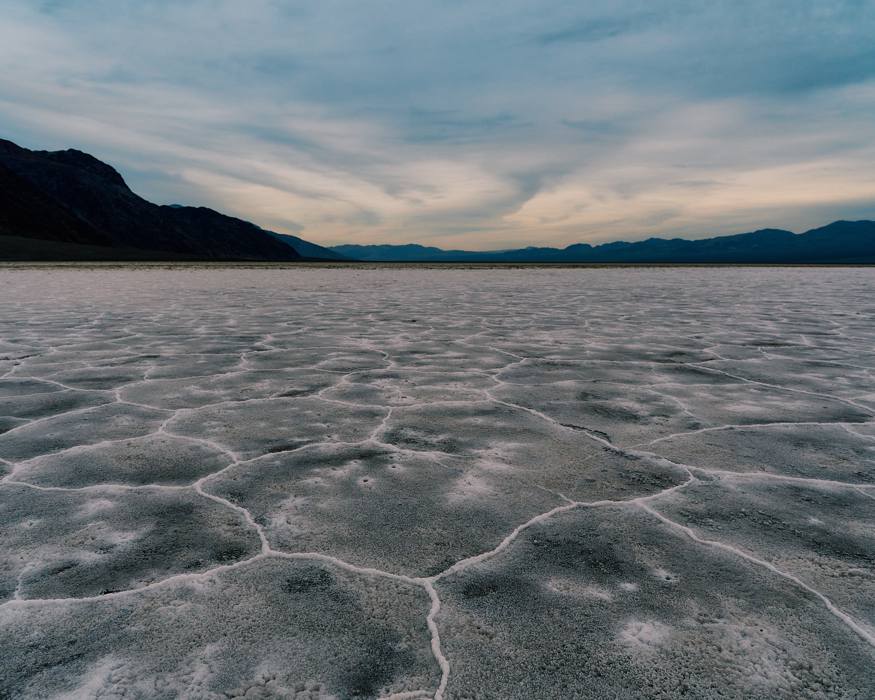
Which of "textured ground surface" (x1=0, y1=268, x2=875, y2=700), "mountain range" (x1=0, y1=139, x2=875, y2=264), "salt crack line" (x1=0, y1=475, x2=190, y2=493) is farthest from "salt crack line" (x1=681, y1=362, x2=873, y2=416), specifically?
"mountain range" (x1=0, y1=139, x2=875, y2=264)

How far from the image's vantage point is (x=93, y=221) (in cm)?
7381

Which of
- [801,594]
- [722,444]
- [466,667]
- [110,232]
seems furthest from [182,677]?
[110,232]

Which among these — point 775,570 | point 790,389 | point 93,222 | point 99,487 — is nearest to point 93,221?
point 93,222

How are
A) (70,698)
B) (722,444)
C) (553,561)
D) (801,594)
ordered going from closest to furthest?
(70,698) → (801,594) → (553,561) → (722,444)

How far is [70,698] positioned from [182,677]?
17 centimetres

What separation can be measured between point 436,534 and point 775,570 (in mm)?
829

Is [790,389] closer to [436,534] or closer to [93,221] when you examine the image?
[436,534]

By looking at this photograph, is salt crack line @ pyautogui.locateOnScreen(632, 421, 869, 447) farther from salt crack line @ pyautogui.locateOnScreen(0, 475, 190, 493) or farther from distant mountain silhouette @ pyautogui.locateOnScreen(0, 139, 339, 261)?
distant mountain silhouette @ pyautogui.locateOnScreen(0, 139, 339, 261)

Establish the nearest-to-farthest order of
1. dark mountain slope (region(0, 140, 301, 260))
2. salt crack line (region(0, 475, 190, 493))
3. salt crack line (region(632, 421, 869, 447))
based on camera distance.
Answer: salt crack line (region(0, 475, 190, 493))
salt crack line (region(632, 421, 869, 447))
dark mountain slope (region(0, 140, 301, 260))

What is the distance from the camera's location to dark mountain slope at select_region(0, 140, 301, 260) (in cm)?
5450

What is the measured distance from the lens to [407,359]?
12.5ft

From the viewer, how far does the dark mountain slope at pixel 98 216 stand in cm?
5450

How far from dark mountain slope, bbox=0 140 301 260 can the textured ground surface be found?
59.7m

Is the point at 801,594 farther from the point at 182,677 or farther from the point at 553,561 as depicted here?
the point at 182,677
